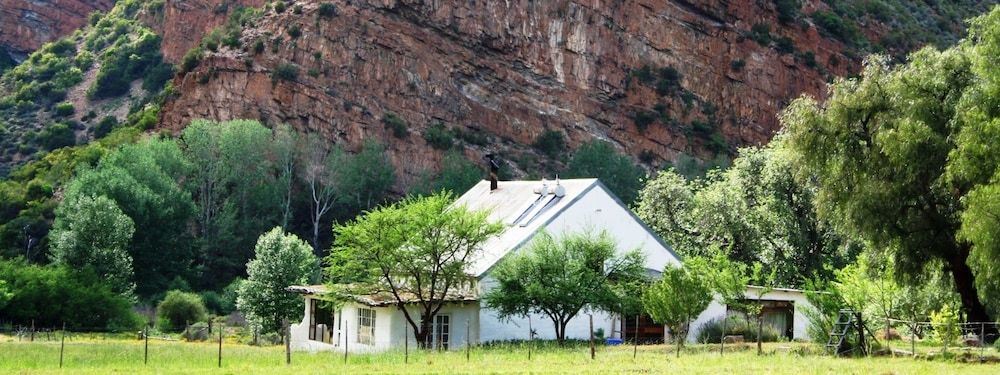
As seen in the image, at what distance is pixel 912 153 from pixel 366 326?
18.4m

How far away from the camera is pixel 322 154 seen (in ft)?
298

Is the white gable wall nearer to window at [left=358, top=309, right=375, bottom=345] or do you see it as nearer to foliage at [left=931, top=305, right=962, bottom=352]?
window at [left=358, top=309, right=375, bottom=345]

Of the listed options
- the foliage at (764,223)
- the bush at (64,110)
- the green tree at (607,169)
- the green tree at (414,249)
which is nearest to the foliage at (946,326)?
the green tree at (414,249)

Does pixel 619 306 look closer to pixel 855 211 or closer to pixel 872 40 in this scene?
pixel 855 211

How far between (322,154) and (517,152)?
1682 cm

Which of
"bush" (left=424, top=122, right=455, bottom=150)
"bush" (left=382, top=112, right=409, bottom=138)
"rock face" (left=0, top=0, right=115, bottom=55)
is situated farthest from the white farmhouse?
"rock face" (left=0, top=0, right=115, bottom=55)

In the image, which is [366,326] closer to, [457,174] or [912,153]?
[912,153]

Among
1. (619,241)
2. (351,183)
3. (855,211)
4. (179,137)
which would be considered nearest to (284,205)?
(351,183)

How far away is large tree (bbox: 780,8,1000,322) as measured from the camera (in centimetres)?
3108

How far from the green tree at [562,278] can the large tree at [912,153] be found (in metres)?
6.58

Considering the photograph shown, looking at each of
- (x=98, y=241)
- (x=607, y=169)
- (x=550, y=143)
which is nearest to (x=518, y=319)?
(x=98, y=241)

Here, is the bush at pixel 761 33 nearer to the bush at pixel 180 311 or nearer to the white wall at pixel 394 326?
the bush at pixel 180 311

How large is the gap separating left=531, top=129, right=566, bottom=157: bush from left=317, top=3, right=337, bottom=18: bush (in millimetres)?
18674

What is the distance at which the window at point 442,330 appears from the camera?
4094 centimetres
